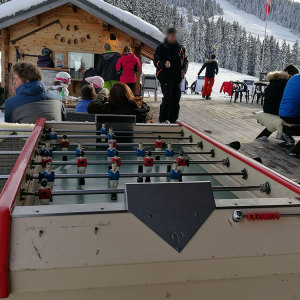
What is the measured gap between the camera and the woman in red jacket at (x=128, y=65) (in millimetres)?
8211

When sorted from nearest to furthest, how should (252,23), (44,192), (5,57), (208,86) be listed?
(44,192) → (5,57) → (208,86) → (252,23)

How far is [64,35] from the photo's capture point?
10812mm

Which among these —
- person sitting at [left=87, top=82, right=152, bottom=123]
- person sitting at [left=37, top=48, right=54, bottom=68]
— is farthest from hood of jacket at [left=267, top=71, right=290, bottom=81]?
person sitting at [left=37, top=48, right=54, bottom=68]

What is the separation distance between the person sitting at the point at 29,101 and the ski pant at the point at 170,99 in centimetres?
310

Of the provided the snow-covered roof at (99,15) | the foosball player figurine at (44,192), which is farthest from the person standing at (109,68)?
the foosball player figurine at (44,192)

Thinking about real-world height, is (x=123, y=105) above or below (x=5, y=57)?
below

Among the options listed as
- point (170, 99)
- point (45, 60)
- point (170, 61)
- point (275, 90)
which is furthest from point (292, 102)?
point (45, 60)

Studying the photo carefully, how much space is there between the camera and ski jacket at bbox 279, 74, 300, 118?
5.91 m

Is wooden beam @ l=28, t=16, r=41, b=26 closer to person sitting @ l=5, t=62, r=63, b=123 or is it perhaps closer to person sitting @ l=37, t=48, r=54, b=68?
person sitting @ l=37, t=48, r=54, b=68

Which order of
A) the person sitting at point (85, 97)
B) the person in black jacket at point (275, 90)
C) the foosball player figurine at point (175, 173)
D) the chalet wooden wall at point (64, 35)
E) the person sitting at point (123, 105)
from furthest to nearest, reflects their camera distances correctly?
the chalet wooden wall at point (64, 35), the person in black jacket at point (275, 90), the person sitting at point (85, 97), the person sitting at point (123, 105), the foosball player figurine at point (175, 173)

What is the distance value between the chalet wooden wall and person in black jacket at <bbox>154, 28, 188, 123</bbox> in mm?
4456

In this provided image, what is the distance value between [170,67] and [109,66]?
8.94ft

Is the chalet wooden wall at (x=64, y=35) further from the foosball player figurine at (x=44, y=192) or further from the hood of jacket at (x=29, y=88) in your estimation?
the foosball player figurine at (x=44, y=192)

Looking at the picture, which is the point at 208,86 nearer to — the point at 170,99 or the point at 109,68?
the point at 109,68
